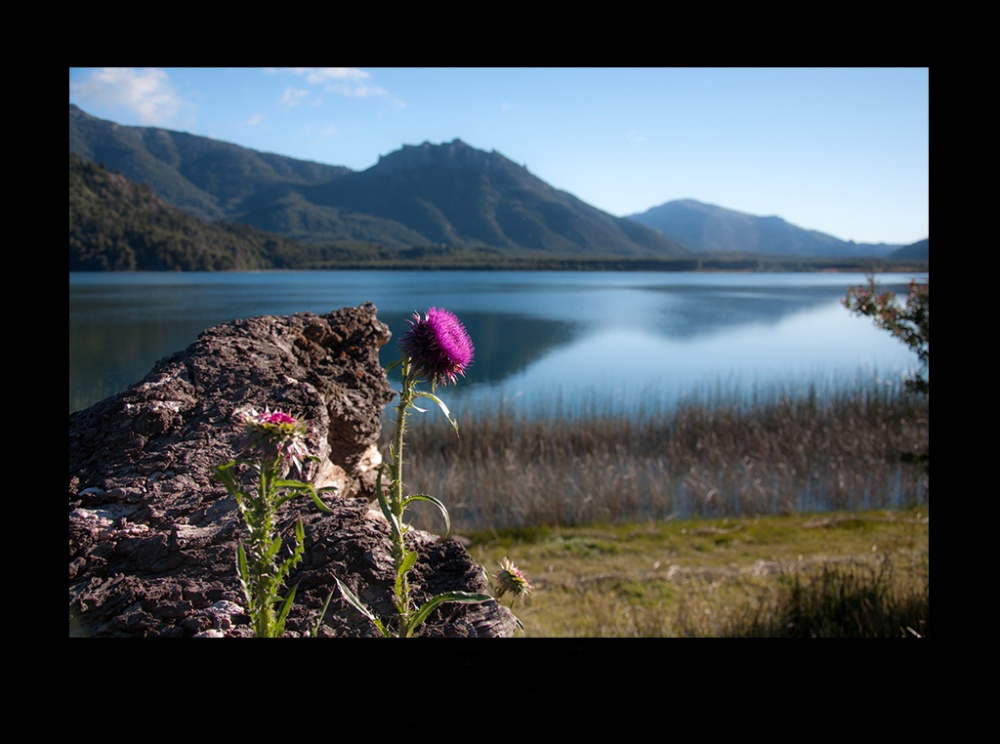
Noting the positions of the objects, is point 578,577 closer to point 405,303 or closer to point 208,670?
point 208,670

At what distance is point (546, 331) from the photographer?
76.2 feet

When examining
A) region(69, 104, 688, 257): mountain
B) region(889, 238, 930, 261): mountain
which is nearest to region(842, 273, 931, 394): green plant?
region(889, 238, 930, 261): mountain

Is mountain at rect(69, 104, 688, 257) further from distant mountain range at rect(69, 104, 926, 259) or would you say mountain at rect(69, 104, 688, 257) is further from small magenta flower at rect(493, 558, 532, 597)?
small magenta flower at rect(493, 558, 532, 597)

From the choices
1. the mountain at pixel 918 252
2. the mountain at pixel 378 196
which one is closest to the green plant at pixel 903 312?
the mountain at pixel 918 252

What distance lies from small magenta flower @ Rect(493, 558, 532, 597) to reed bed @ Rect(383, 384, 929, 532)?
5283mm

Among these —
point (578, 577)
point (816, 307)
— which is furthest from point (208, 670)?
point (816, 307)

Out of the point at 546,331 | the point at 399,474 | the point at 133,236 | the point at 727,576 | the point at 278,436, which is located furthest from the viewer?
the point at 546,331

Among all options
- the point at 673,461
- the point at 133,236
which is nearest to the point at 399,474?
the point at 673,461

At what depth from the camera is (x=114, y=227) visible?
1288 cm

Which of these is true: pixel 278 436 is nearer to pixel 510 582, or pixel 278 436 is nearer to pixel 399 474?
pixel 399 474

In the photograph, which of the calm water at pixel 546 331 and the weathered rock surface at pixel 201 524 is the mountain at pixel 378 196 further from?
the weathered rock surface at pixel 201 524

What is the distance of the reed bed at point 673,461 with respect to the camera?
25.5 feet

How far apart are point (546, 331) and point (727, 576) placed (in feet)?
58.7
